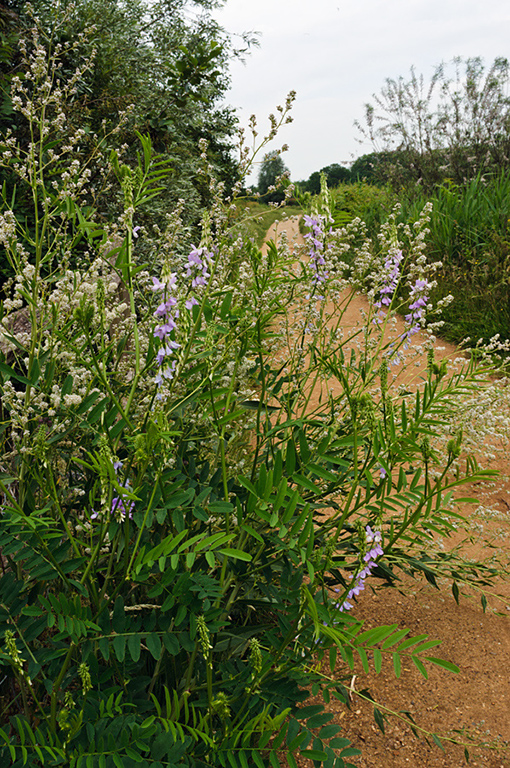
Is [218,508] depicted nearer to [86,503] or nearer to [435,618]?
[86,503]

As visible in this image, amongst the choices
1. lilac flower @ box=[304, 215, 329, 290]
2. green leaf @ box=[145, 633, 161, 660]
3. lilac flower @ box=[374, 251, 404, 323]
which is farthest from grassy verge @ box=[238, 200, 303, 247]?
green leaf @ box=[145, 633, 161, 660]

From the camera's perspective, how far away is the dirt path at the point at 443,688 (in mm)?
1892

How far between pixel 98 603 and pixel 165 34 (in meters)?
7.53

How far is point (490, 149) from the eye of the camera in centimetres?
1008

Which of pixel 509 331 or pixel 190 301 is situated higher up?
pixel 190 301

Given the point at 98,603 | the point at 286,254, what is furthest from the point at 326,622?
the point at 286,254

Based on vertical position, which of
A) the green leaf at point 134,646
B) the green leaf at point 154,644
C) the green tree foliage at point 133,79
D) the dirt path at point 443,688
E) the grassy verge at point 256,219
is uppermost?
the green tree foliage at point 133,79

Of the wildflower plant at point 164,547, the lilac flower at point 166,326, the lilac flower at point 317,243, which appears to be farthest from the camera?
the lilac flower at point 317,243

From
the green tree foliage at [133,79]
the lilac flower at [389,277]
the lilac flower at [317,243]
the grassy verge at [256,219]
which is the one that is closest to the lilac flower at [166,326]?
the grassy verge at [256,219]

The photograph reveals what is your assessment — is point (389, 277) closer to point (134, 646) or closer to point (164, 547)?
point (164, 547)

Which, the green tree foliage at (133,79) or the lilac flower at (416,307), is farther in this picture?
the green tree foliage at (133,79)

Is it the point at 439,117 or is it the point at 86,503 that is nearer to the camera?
the point at 86,503

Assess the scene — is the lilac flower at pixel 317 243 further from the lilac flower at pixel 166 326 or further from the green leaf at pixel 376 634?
the green leaf at pixel 376 634

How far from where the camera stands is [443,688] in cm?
217
